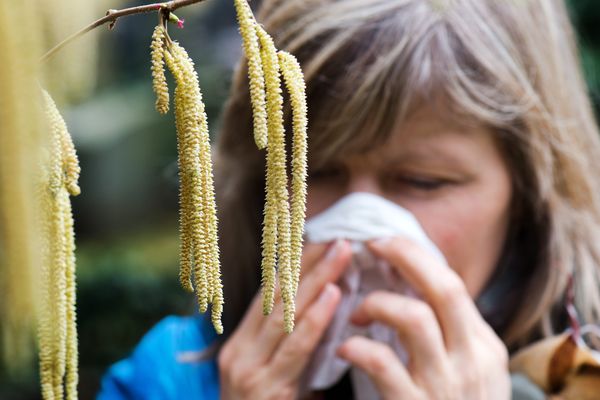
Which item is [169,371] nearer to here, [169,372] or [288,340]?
[169,372]

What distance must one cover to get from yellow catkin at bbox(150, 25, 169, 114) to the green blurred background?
6.53ft

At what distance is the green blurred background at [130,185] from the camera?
313 cm

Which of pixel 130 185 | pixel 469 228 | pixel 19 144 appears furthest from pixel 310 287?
pixel 130 185

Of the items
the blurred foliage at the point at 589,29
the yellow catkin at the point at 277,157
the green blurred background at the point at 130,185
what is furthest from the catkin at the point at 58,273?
the blurred foliage at the point at 589,29

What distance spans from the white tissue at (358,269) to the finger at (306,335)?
1.8 inches

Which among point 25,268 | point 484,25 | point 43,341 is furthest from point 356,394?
point 25,268

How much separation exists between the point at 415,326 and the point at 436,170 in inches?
8.4

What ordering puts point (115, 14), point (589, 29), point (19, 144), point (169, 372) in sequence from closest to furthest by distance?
point (19, 144) < point (115, 14) < point (169, 372) < point (589, 29)

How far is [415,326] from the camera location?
3.66 ft

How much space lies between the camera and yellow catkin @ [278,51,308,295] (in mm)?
452

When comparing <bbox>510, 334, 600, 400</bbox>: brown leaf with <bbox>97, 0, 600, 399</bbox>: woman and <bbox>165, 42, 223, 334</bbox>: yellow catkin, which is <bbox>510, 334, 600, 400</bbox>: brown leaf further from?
<bbox>165, 42, 223, 334</bbox>: yellow catkin

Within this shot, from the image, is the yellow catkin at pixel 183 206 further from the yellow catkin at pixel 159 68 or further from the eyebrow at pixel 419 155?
the eyebrow at pixel 419 155

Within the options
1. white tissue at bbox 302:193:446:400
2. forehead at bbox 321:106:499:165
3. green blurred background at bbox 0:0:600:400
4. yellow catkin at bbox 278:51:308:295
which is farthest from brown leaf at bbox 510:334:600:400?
green blurred background at bbox 0:0:600:400

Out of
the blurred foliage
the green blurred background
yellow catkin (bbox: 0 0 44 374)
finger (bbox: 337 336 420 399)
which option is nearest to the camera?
yellow catkin (bbox: 0 0 44 374)
